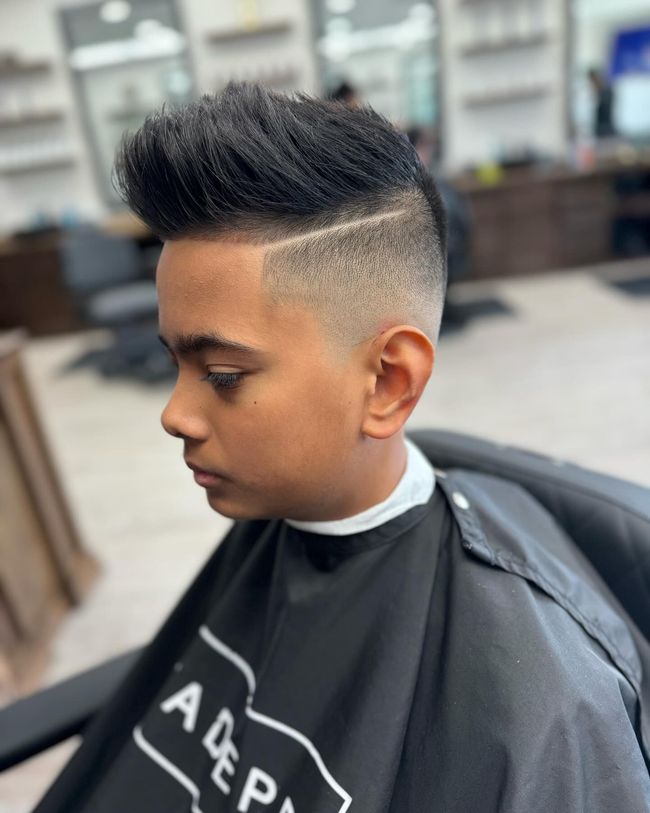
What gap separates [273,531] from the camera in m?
0.84

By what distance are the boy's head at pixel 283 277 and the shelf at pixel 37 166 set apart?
5113 millimetres

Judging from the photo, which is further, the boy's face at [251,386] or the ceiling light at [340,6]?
the ceiling light at [340,6]

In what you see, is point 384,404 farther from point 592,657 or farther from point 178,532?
point 178,532

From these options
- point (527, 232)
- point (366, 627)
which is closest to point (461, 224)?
point (527, 232)

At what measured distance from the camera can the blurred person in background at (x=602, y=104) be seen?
4.82 meters

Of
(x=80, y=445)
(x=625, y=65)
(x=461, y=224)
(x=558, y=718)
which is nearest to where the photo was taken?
(x=558, y=718)

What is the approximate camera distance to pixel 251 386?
58 centimetres

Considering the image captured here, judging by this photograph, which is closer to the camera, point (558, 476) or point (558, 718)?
point (558, 718)

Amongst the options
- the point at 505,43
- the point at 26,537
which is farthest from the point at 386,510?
the point at 505,43

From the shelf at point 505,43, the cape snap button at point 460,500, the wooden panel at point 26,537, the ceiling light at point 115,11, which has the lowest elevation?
the wooden panel at point 26,537

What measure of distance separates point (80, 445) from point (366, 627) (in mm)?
2789

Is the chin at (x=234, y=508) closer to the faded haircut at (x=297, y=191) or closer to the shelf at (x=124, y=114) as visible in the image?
the faded haircut at (x=297, y=191)

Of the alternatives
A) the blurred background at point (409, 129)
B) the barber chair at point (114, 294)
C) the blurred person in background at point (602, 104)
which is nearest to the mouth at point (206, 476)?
the blurred background at point (409, 129)

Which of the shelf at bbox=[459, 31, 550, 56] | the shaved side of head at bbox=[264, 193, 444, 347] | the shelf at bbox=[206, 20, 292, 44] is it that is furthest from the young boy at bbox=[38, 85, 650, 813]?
the shelf at bbox=[459, 31, 550, 56]
